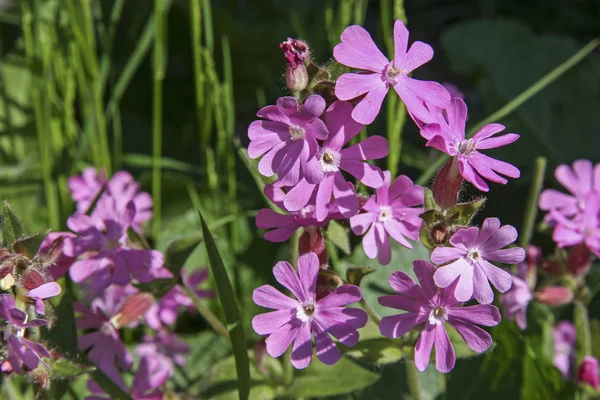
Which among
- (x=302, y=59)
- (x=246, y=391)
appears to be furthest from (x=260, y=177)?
(x=246, y=391)

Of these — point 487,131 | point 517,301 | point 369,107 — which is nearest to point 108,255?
point 369,107

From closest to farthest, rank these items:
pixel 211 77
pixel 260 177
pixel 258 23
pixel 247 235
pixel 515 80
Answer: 1. pixel 260 177
2. pixel 211 77
3. pixel 247 235
4. pixel 515 80
5. pixel 258 23

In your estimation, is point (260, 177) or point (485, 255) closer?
point (485, 255)

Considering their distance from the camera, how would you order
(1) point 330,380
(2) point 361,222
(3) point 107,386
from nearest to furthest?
(2) point 361,222 < (3) point 107,386 < (1) point 330,380

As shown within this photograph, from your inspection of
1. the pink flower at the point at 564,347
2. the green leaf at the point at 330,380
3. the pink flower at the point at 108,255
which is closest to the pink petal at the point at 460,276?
the green leaf at the point at 330,380

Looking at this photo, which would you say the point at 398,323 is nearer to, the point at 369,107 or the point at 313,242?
the point at 313,242

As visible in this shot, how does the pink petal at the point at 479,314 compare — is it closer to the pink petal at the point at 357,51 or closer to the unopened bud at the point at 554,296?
the pink petal at the point at 357,51

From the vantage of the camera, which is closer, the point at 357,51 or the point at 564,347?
the point at 357,51

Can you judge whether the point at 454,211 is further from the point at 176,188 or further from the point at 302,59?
the point at 176,188
